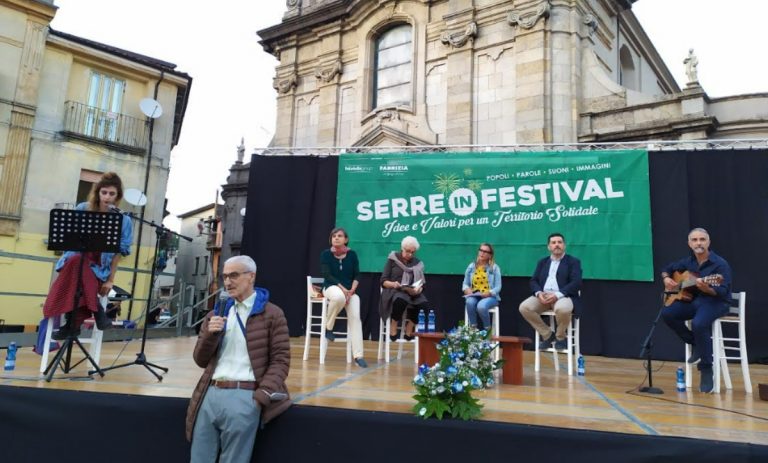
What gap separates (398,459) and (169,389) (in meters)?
1.66

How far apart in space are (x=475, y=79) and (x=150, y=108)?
35.3ft

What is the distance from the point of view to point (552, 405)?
128 inches

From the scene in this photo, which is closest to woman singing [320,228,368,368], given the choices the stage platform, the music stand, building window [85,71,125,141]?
the stage platform

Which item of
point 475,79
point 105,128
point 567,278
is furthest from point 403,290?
point 105,128

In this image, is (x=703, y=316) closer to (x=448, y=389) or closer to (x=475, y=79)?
(x=448, y=389)

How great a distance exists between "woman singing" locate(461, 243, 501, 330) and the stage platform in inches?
33.6

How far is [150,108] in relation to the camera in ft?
54.7

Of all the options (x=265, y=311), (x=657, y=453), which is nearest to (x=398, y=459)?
(x=265, y=311)

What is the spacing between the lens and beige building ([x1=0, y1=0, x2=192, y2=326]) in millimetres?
14688

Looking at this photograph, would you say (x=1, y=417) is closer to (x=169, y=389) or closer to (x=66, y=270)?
(x=169, y=389)

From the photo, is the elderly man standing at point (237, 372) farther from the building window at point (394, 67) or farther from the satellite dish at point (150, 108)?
the satellite dish at point (150, 108)

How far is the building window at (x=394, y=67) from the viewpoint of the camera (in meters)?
13.6

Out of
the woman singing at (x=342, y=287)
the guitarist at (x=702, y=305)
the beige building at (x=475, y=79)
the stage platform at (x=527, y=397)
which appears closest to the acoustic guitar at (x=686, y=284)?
the guitarist at (x=702, y=305)

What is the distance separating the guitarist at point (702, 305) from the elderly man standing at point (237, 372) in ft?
11.2
